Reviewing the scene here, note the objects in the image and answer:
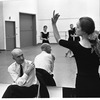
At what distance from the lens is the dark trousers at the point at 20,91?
2.61 metres

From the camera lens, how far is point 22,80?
2.61 metres

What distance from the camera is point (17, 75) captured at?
2.71m

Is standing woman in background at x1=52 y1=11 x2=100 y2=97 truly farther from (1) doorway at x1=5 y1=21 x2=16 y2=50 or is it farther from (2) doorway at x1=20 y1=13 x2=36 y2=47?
(1) doorway at x1=5 y1=21 x2=16 y2=50

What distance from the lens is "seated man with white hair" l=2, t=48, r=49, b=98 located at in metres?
2.62

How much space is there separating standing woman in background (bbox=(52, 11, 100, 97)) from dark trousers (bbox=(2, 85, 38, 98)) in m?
1.22

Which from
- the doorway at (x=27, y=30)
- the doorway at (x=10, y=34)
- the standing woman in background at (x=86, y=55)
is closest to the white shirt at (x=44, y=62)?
the standing woman in background at (x=86, y=55)

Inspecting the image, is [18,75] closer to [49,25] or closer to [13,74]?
[13,74]

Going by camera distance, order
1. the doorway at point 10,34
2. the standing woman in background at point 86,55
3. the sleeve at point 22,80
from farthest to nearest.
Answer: the doorway at point 10,34 → the sleeve at point 22,80 → the standing woman in background at point 86,55

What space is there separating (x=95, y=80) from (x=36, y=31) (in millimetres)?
6249

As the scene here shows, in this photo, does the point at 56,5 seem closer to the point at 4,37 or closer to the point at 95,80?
the point at 4,37

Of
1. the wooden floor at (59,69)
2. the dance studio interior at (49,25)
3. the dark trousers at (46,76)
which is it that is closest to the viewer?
the dark trousers at (46,76)

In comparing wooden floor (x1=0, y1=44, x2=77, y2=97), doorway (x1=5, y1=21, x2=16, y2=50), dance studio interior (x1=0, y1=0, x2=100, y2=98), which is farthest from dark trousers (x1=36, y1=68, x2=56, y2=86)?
doorway (x1=5, y1=21, x2=16, y2=50)

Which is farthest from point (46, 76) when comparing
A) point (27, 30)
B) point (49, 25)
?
point (27, 30)

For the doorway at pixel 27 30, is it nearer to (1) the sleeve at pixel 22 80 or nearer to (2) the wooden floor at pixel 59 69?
(2) the wooden floor at pixel 59 69
